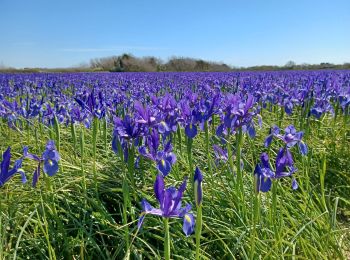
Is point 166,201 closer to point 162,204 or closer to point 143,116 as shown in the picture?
point 162,204

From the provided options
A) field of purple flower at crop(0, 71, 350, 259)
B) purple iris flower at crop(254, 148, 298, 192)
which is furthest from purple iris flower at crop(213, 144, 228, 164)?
purple iris flower at crop(254, 148, 298, 192)

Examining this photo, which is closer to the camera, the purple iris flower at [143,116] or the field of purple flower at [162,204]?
the field of purple flower at [162,204]

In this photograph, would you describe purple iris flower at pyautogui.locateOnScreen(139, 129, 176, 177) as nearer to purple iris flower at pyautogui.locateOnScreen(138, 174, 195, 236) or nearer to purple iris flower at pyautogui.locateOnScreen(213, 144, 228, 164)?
purple iris flower at pyautogui.locateOnScreen(138, 174, 195, 236)

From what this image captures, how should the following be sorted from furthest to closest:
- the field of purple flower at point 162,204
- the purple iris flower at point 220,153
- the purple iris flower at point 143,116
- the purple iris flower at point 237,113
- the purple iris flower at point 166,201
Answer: the purple iris flower at point 220,153, the purple iris flower at point 237,113, the purple iris flower at point 143,116, the field of purple flower at point 162,204, the purple iris flower at point 166,201

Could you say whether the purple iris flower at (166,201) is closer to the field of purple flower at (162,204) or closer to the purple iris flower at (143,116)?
the field of purple flower at (162,204)

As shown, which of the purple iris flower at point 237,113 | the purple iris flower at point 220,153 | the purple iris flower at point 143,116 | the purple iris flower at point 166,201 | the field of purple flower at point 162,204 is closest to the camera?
the purple iris flower at point 166,201

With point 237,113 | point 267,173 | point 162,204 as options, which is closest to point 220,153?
point 237,113

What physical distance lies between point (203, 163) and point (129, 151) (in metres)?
1.67

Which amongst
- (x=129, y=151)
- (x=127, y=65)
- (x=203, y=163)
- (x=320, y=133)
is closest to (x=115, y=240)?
(x=129, y=151)

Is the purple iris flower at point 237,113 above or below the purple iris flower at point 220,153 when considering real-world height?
above

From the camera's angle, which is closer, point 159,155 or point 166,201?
point 166,201

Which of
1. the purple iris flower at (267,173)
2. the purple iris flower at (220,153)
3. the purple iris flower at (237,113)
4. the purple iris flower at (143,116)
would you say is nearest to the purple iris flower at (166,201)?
the purple iris flower at (267,173)

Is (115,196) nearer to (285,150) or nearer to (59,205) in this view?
(59,205)

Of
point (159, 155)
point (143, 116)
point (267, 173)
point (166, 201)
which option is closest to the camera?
point (166, 201)
